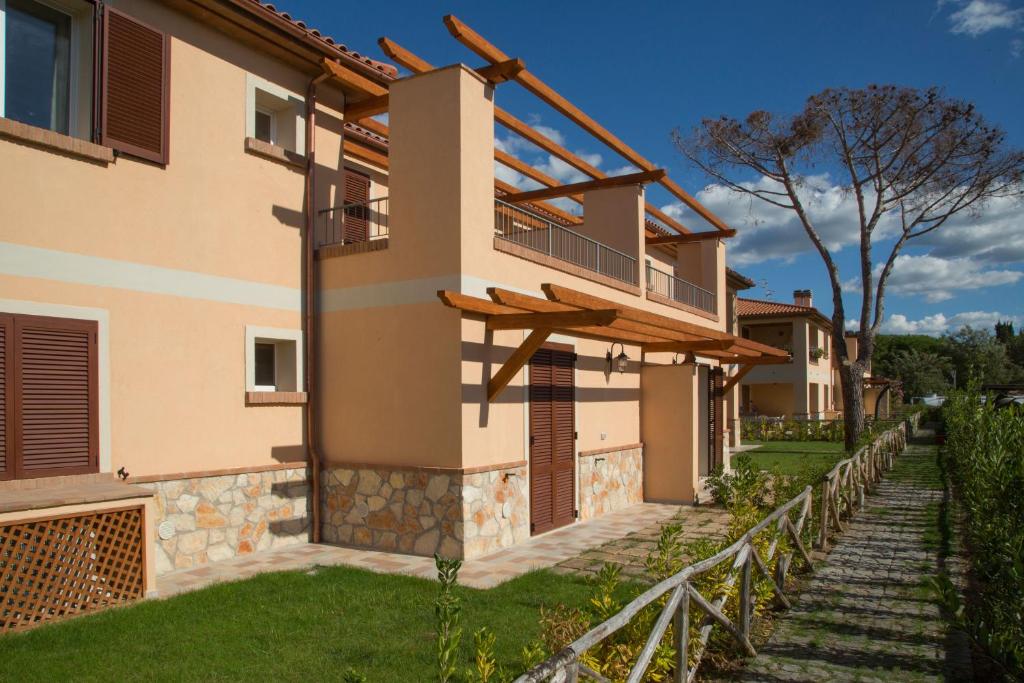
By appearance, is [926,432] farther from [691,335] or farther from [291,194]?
[291,194]

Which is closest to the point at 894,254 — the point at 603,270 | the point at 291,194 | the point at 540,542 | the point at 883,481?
the point at 883,481

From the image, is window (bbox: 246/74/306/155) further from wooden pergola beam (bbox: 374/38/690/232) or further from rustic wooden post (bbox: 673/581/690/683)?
rustic wooden post (bbox: 673/581/690/683)

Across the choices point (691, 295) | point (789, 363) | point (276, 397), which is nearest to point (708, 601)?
point (276, 397)

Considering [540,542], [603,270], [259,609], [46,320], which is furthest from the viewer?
[603,270]

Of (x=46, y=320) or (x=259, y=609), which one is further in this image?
(x=46, y=320)

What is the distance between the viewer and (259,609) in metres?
6.54

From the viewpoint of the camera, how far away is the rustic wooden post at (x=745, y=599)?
5645 mm

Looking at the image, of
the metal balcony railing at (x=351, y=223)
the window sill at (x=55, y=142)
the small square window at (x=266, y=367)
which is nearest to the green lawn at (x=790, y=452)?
the metal balcony railing at (x=351, y=223)

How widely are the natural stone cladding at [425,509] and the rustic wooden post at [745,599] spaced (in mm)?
3637

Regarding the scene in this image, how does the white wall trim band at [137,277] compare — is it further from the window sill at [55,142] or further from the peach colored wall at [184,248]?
the window sill at [55,142]

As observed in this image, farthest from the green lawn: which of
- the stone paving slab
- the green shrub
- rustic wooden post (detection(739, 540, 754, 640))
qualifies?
rustic wooden post (detection(739, 540, 754, 640))

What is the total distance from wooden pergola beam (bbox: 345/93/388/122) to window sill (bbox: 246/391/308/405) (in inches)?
163

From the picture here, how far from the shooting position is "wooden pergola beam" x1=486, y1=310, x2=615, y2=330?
8.26 metres

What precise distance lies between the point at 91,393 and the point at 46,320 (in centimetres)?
84
